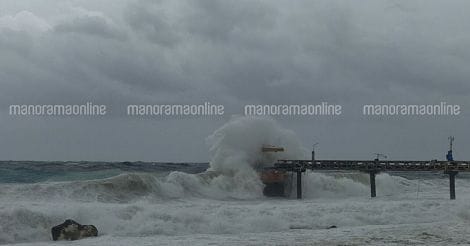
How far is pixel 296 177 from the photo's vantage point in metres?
43.9

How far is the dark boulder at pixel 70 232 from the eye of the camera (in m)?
18.3

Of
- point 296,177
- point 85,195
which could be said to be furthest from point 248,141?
point 85,195

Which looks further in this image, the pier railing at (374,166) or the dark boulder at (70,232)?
the pier railing at (374,166)

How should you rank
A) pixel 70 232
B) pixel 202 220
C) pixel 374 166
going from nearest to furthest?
pixel 70 232, pixel 202 220, pixel 374 166

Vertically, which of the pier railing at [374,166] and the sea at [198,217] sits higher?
the pier railing at [374,166]

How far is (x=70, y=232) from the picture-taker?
18.4 meters

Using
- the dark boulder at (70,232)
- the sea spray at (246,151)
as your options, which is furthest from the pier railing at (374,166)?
the dark boulder at (70,232)

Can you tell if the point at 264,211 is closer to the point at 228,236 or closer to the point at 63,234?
the point at 228,236

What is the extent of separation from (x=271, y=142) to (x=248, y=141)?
2.87m

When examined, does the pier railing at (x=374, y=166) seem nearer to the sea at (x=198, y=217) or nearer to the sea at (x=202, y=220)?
the sea at (x=198, y=217)

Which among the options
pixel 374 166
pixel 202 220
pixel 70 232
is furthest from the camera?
pixel 374 166

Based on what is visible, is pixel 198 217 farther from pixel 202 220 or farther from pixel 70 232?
pixel 70 232

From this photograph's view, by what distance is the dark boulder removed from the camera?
18.3 meters

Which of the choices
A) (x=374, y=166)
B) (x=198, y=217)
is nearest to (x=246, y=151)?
(x=374, y=166)
